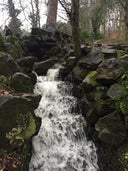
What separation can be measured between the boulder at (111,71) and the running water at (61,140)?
1620 millimetres

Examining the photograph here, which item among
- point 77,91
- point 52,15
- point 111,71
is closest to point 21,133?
point 111,71

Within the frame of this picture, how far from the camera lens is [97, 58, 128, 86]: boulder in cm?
1025

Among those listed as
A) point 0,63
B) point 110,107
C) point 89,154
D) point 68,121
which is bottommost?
point 89,154

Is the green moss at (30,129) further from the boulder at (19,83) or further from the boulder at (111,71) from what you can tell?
the boulder at (111,71)

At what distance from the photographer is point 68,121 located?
10594 millimetres

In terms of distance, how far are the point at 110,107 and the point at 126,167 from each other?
6.67 feet

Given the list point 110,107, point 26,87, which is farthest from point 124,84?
point 26,87

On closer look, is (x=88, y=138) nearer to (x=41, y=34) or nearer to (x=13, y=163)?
(x=13, y=163)

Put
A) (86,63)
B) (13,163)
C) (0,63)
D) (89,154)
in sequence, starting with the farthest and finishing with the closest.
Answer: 1. (86,63)
2. (0,63)
3. (89,154)
4. (13,163)

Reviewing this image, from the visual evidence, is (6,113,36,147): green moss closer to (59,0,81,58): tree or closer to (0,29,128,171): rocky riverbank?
(0,29,128,171): rocky riverbank

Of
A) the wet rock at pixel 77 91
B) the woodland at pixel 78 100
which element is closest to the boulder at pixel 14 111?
the woodland at pixel 78 100

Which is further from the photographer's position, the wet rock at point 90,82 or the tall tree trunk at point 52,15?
the tall tree trunk at point 52,15

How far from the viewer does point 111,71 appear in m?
10.4

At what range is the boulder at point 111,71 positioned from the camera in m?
10.2
